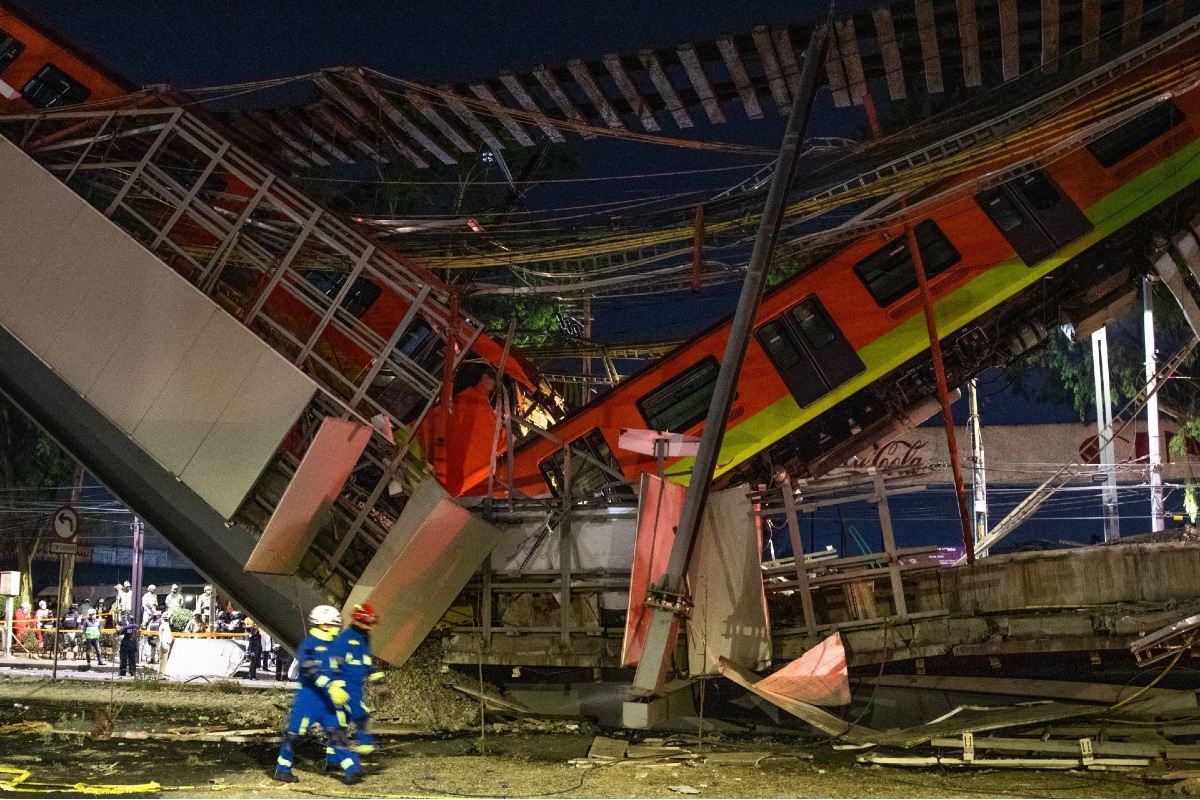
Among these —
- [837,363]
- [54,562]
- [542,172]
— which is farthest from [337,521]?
[54,562]

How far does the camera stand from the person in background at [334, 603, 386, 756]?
8297 mm

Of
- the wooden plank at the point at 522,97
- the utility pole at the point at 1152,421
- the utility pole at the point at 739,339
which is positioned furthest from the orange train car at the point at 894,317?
the utility pole at the point at 1152,421

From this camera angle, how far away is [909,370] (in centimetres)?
1362

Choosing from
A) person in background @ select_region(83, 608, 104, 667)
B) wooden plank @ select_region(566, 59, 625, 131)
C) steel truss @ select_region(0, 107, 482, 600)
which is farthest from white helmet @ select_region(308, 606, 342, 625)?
person in background @ select_region(83, 608, 104, 667)

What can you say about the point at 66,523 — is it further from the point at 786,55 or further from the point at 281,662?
the point at 786,55

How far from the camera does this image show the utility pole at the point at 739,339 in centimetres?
930

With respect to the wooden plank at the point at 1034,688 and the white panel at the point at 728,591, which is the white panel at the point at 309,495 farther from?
the wooden plank at the point at 1034,688

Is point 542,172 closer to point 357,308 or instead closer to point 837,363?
point 357,308

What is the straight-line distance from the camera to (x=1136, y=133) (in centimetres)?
1171

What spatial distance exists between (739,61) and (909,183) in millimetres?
2494

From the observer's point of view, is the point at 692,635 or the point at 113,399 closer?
the point at 692,635

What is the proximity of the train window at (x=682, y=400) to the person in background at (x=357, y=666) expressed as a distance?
6.11 meters

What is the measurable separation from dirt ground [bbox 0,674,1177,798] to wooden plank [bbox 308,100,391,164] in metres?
7.65

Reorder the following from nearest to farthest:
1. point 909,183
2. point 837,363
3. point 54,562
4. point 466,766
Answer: point 466,766
point 909,183
point 837,363
point 54,562
